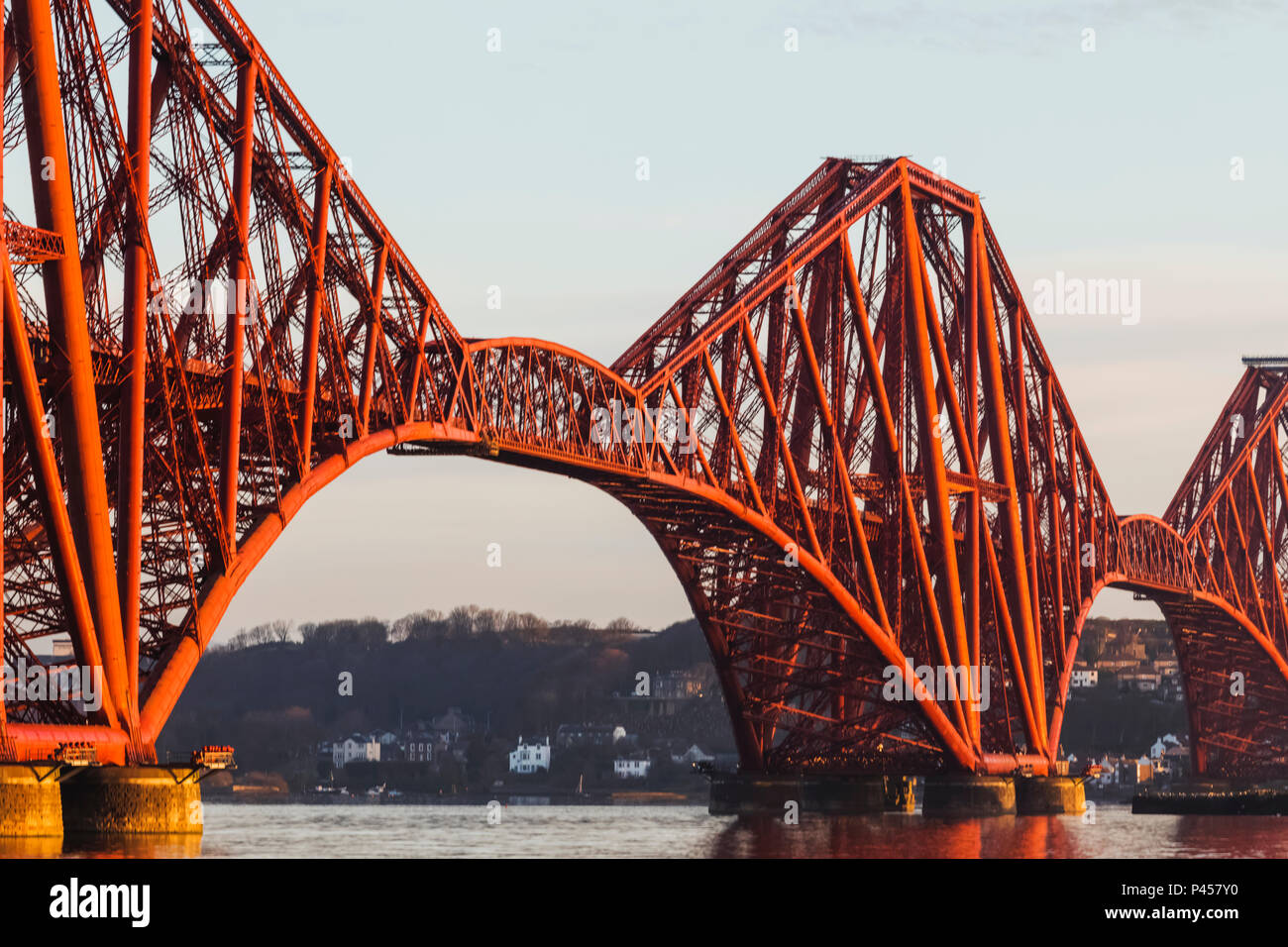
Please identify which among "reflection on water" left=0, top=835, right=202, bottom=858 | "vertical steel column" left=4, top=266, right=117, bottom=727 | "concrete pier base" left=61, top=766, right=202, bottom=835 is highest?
"vertical steel column" left=4, top=266, right=117, bottom=727

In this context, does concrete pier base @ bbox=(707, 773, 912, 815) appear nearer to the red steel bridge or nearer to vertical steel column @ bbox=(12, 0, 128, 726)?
the red steel bridge

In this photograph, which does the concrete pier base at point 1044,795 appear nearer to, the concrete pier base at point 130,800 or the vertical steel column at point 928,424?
the vertical steel column at point 928,424

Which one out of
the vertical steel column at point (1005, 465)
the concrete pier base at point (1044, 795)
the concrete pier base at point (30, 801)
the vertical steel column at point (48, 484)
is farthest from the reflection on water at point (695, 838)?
the vertical steel column at point (1005, 465)

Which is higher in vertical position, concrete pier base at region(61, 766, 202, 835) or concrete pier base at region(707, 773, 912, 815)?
concrete pier base at region(61, 766, 202, 835)

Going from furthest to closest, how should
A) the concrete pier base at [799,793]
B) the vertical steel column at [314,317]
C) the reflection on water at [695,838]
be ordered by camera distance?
the concrete pier base at [799,793] → the reflection on water at [695,838] → the vertical steel column at [314,317]

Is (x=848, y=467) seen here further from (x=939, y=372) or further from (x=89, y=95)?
(x=89, y=95)

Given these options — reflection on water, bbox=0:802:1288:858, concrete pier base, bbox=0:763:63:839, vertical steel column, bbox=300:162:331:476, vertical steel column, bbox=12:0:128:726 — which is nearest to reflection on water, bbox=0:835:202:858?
reflection on water, bbox=0:802:1288:858

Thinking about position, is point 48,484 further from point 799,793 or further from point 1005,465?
point 1005,465
